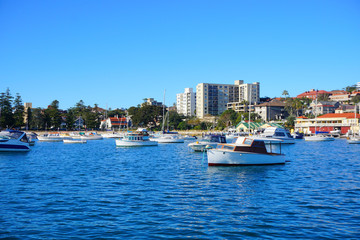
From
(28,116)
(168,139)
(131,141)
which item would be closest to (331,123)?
(168,139)

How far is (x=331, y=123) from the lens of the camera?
132 m

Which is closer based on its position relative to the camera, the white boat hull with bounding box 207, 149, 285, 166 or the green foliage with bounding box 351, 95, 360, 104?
the white boat hull with bounding box 207, 149, 285, 166

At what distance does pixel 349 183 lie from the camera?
82.2 ft

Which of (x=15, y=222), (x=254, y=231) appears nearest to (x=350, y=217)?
(x=254, y=231)

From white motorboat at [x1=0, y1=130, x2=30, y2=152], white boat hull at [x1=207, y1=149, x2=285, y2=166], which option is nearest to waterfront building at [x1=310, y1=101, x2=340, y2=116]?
white motorboat at [x1=0, y1=130, x2=30, y2=152]

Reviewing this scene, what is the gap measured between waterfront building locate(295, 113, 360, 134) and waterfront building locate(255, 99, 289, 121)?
3354cm

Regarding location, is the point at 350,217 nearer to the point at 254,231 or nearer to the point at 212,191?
the point at 254,231

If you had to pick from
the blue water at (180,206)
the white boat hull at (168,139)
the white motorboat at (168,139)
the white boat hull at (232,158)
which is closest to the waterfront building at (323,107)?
the white motorboat at (168,139)

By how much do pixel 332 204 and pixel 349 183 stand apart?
25.6 feet

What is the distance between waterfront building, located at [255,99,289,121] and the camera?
179 m

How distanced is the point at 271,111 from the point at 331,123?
163 feet

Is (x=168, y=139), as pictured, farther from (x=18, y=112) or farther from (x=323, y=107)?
(x=323, y=107)

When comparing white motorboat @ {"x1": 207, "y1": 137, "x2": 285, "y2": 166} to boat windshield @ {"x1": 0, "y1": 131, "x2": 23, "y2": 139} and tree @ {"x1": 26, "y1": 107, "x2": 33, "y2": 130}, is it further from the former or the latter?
tree @ {"x1": 26, "y1": 107, "x2": 33, "y2": 130}

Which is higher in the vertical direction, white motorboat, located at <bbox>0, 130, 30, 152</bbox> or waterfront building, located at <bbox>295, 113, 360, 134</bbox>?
waterfront building, located at <bbox>295, 113, 360, 134</bbox>
